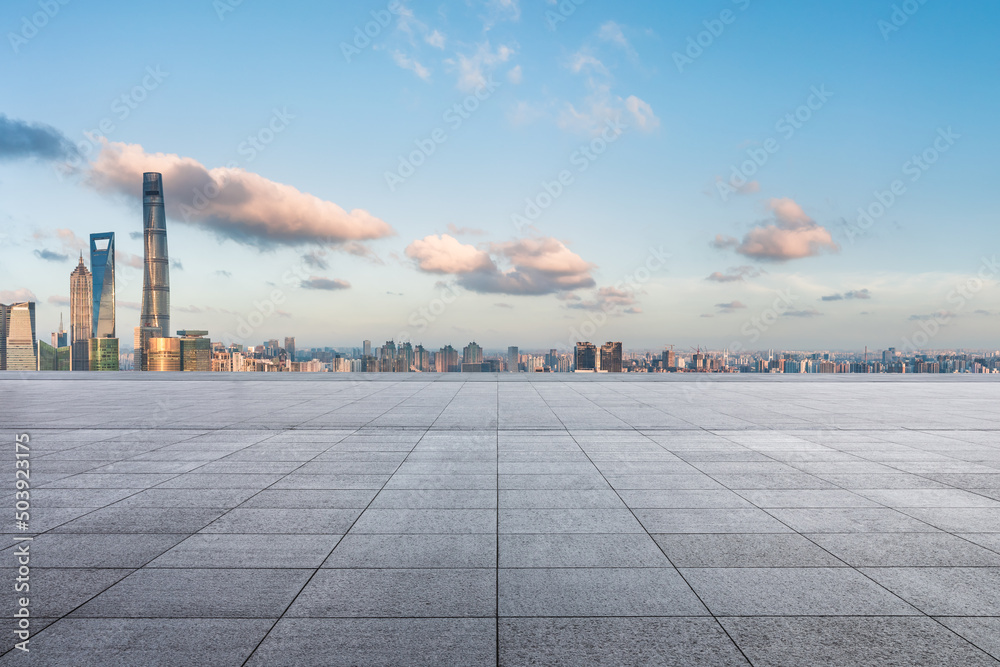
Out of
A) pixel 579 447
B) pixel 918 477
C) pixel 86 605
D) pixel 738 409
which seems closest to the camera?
pixel 86 605

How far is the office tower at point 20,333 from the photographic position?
68062 mm

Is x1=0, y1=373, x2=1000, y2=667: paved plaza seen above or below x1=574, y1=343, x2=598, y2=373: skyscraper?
below

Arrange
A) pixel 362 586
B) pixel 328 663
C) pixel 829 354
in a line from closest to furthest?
pixel 328 663
pixel 362 586
pixel 829 354

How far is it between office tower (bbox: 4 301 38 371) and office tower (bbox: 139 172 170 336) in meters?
99.1

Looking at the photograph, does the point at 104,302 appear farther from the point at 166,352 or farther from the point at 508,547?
the point at 508,547

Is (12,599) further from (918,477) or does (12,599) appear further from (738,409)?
(738,409)

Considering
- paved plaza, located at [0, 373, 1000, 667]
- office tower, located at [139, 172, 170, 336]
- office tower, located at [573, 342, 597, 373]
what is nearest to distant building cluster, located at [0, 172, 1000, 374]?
office tower, located at [573, 342, 597, 373]

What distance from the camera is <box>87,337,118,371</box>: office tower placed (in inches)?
1787

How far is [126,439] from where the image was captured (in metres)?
10.9

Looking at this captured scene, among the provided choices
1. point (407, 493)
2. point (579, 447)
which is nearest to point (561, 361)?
point (579, 447)

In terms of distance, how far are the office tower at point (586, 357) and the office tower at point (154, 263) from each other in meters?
193

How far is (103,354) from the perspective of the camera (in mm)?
50562

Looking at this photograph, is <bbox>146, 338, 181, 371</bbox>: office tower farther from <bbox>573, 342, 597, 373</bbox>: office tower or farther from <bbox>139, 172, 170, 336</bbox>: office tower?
<bbox>139, 172, 170, 336</bbox>: office tower

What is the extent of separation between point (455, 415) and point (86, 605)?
1053 centimetres
